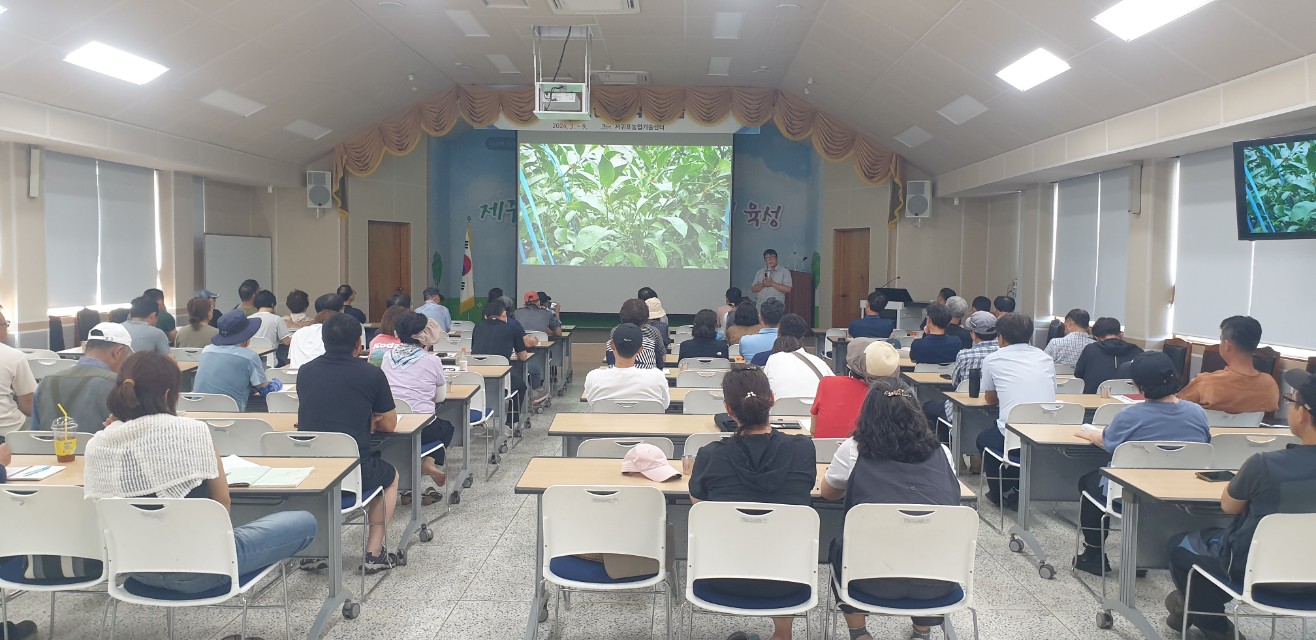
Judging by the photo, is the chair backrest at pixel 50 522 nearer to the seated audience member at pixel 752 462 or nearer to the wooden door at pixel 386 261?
the seated audience member at pixel 752 462

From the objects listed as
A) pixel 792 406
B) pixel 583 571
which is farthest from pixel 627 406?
pixel 583 571

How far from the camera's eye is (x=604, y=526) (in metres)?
2.97

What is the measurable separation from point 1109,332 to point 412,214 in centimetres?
1059

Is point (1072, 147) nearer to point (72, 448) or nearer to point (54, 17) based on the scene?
point (72, 448)

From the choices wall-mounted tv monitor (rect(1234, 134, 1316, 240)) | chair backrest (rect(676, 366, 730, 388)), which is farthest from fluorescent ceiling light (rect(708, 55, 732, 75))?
wall-mounted tv monitor (rect(1234, 134, 1316, 240))

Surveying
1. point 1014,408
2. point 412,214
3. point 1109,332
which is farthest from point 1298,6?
point 412,214

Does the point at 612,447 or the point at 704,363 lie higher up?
the point at 704,363

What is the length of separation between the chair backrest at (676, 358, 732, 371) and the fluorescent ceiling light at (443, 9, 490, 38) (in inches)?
193

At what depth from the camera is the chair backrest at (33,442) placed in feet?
12.1

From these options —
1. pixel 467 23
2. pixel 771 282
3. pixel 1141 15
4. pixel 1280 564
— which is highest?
pixel 467 23

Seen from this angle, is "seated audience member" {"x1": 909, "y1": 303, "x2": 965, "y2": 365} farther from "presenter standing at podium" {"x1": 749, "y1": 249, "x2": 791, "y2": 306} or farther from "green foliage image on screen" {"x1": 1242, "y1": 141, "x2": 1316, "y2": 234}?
"presenter standing at podium" {"x1": 749, "y1": 249, "x2": 791, "y2": 306}

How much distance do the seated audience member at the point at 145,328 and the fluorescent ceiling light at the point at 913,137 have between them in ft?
28.5

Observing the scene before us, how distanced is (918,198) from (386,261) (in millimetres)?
8315

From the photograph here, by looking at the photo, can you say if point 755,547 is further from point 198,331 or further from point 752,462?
point 198,331
